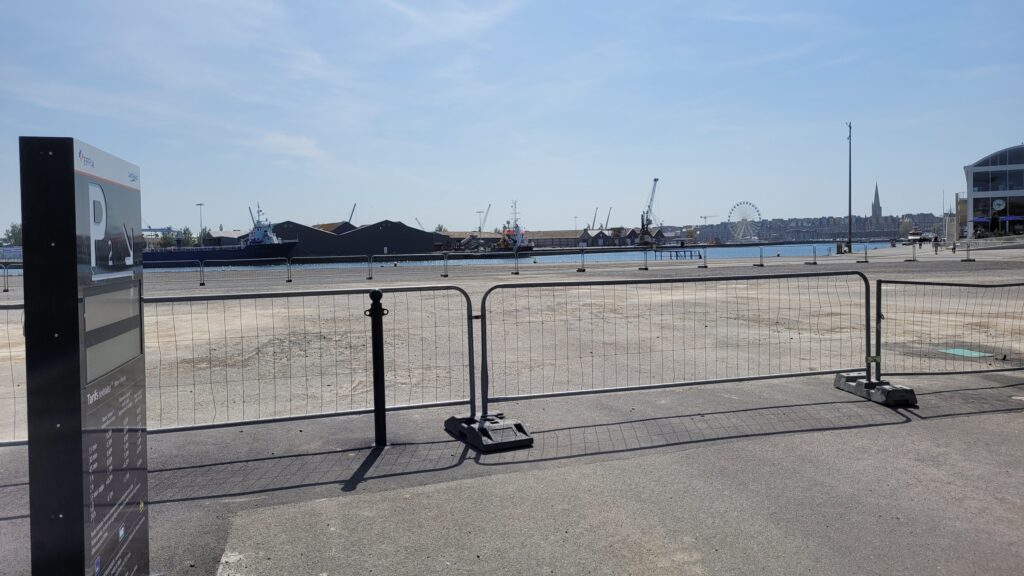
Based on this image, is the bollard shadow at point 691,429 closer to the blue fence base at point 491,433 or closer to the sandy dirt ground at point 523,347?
the blue fence base at point 491,433

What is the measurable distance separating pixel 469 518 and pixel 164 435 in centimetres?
348

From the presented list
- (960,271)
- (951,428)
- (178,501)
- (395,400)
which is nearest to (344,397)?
(395,400)

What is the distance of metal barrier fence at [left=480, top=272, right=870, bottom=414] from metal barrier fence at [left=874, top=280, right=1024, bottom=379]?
0.52m

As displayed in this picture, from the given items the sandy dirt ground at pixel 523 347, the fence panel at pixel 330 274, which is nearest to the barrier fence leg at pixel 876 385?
the sandy dirt ground at pixel 523 347

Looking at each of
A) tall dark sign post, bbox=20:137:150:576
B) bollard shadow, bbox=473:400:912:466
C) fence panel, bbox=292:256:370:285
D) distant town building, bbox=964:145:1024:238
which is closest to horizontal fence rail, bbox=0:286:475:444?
bollard shadow, bbox=473:400:912:466

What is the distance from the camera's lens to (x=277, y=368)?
31.7 feet

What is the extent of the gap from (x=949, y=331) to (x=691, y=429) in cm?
839


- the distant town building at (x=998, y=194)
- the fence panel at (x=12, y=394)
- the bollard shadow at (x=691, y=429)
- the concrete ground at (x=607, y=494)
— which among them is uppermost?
the distant town building at (x=998, y=194)

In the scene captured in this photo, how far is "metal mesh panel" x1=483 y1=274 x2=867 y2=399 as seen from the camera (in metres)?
8.99

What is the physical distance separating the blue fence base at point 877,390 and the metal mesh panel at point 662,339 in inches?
11.9

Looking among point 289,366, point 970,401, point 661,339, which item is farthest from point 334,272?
point 970,401

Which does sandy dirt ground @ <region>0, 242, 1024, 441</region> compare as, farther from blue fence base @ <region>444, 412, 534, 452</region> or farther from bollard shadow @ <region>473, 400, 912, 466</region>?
bollard shadow @ <region>473, 400, 912, 466</region>

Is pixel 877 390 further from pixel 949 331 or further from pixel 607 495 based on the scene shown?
pixel 949 331

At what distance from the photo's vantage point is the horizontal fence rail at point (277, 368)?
23.5 feet
